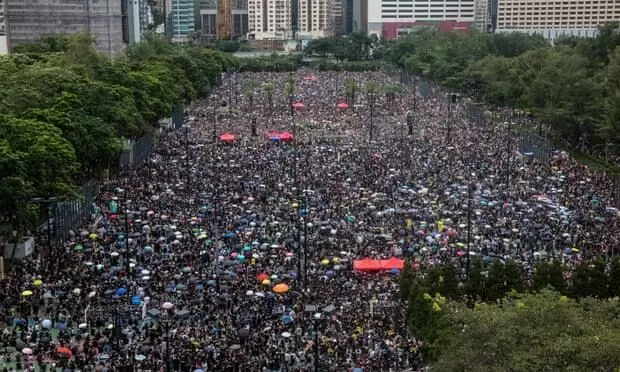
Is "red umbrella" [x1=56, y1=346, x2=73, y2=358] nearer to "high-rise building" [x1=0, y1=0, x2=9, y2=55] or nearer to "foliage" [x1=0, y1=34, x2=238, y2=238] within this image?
"foliage" [x1=0, y1=34, x2=238, y2=238]

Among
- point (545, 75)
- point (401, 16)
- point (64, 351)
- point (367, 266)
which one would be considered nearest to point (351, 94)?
point (545, 75)

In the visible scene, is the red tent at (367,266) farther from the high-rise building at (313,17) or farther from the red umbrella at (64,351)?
the high-rise building at (313,17)

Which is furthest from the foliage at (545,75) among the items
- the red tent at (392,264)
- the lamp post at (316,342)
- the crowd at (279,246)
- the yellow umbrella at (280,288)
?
the lamp post at (316,342)

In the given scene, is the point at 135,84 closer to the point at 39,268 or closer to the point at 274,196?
the point at 274,196

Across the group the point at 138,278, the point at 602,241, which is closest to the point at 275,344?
the point at 138,278

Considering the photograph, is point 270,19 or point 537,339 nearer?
point 537,339

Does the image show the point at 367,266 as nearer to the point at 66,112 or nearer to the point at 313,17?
the point at 66,112
